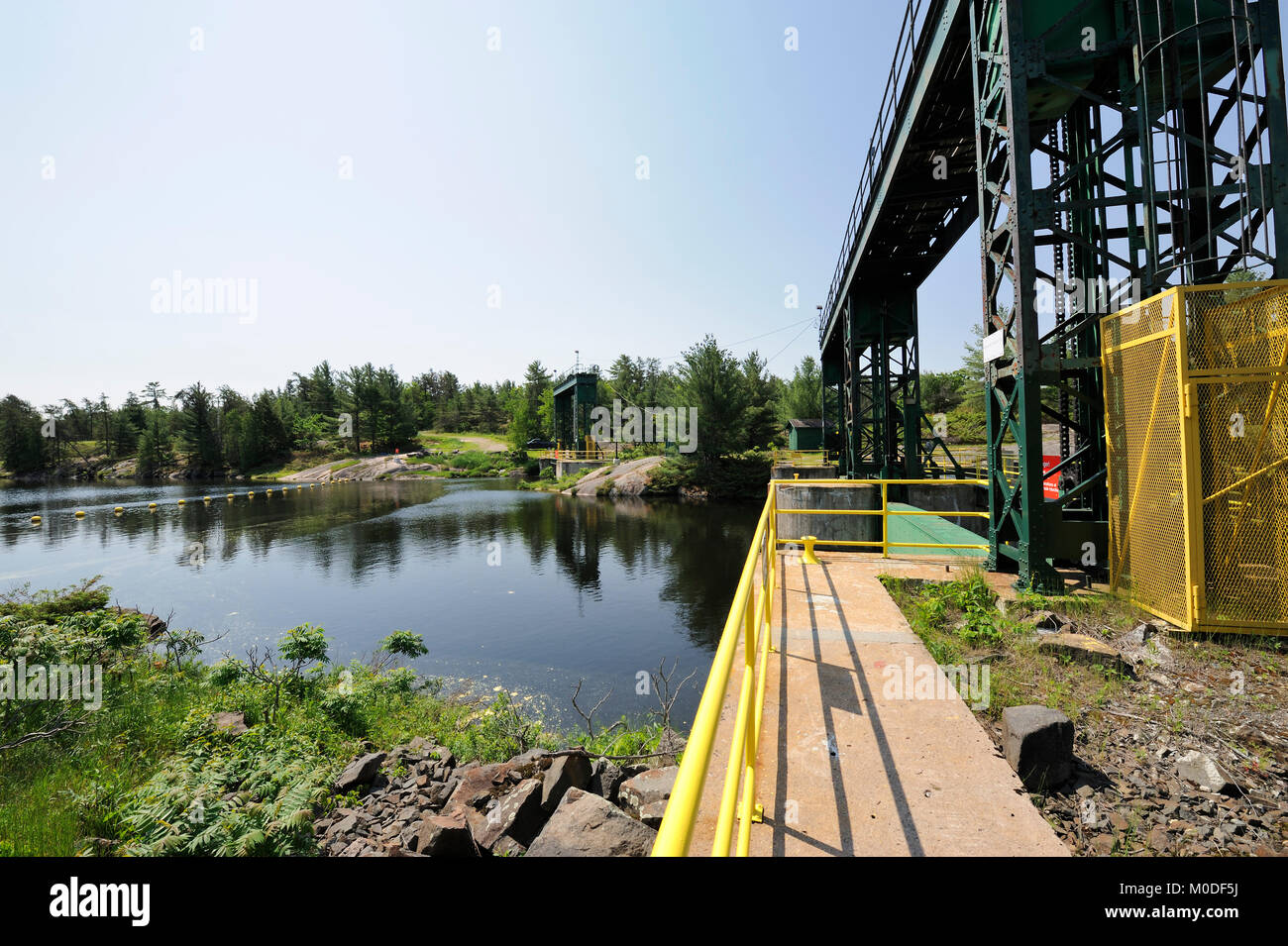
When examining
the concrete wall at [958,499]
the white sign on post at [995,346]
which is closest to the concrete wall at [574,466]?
the concrete wall at [958,499]

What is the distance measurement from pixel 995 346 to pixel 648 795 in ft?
23.2

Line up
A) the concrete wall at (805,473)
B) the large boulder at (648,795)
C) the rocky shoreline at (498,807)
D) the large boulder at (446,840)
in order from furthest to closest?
1. the concrete wall at (805,473)
2. the large boulder at (446,840)
3. the large boulder at (648,795)
4. the rocky shoreline at (498,807)

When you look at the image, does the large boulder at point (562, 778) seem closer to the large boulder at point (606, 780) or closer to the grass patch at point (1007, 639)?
the large boulder at point (606, 780)

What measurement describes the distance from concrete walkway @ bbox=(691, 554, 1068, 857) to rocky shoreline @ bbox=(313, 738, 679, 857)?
1174 millimetres

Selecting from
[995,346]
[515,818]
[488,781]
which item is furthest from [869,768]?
[995,346]

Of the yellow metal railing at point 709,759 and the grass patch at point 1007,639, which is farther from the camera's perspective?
the grass patch at point 1007,639

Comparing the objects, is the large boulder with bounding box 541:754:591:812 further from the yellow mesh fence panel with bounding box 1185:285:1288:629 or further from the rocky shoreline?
the yellow mesh fence panel with bounding box 1185:285:1288:629

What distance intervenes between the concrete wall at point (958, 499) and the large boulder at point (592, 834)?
12864 mm

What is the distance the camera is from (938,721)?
3990 mm

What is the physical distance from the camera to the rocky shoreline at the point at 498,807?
14.0 feet

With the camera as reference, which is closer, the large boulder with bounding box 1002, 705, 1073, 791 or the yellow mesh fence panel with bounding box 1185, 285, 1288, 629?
the large boulder with bounding box 1002, 705, 1073, 791

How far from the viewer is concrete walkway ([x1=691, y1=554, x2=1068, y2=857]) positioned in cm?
276

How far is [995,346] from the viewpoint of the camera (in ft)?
24.5

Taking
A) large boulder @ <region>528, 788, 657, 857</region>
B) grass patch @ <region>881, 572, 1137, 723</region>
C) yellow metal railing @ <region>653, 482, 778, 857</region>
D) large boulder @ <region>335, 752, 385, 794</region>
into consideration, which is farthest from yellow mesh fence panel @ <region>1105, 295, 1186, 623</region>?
large boulder @ <region>335, 752, 385, 794</region>
